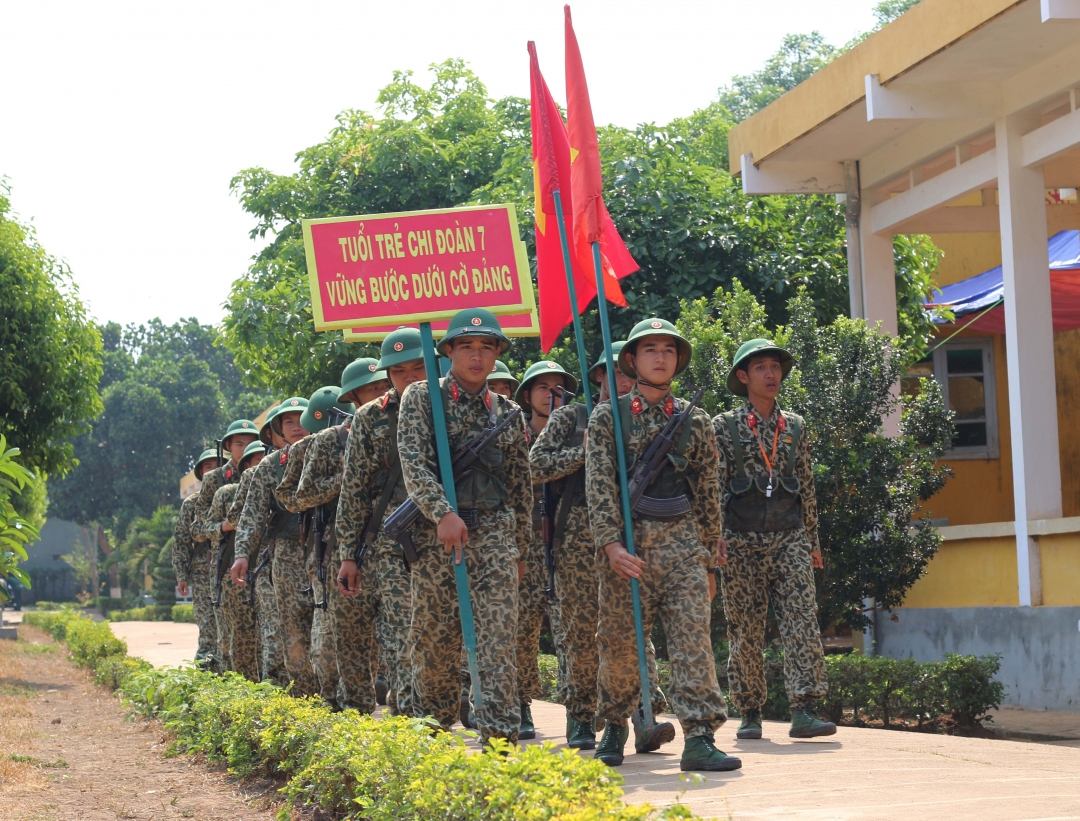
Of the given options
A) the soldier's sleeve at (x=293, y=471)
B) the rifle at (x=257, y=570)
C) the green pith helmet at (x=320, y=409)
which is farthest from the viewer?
the rifle at (x=257, y=570)

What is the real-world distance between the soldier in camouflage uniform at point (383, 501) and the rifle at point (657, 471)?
1.13m

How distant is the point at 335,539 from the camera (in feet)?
26.9

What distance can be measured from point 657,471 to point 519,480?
646mm

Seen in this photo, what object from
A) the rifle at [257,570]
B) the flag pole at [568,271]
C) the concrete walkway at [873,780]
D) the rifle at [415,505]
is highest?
the flag pole at [568,271]

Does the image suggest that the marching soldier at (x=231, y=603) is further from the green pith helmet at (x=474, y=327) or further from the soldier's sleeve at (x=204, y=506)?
the green pith helmet at (x=474, y=327)

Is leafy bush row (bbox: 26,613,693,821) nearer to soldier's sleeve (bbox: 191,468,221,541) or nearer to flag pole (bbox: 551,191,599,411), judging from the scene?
flag pole (bbox: 551,191,599,411)

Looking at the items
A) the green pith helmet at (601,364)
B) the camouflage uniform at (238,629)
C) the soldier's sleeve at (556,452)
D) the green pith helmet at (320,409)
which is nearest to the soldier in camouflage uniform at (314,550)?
the green pith helmet at (320,409)

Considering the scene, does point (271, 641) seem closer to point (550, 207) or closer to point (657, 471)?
A: point (550, 207)

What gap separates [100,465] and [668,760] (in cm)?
6589

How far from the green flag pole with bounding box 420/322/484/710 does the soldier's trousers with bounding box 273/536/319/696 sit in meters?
2.84

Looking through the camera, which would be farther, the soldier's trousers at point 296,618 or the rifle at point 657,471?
the soldier's trousers at point 296,618

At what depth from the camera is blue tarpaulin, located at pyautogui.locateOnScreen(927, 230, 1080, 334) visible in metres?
14.5

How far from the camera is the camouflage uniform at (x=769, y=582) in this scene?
7.56 m

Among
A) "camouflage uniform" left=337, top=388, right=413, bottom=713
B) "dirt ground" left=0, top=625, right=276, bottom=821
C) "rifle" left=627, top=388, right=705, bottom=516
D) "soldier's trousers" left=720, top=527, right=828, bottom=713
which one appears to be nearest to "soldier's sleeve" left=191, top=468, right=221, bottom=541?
"dirt ground" left=0, top=625, right=276, bottom=821
